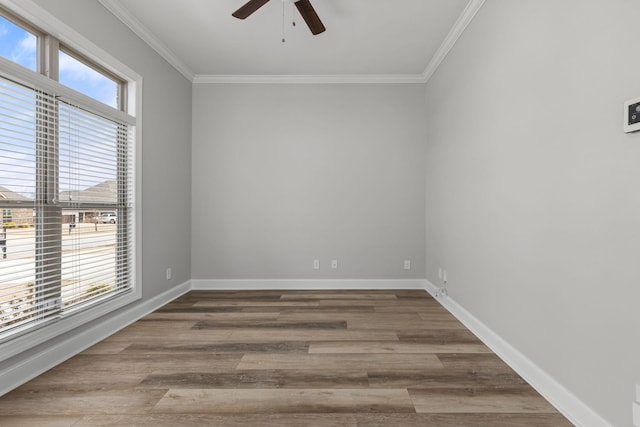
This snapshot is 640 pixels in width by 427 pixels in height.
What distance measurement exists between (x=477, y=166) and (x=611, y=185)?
137 centimetres

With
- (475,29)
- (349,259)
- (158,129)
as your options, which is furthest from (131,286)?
(475,29)

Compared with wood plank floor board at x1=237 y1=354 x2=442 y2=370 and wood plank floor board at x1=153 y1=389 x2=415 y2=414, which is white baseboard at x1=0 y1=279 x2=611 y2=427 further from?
wood plank floor board at x1=153 y1=389 x2=415 y2=414

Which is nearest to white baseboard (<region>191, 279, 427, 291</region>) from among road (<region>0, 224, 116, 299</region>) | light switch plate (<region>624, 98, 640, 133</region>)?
road (<region>0, 224, 116, 299</region>)

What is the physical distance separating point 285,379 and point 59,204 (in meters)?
1.97

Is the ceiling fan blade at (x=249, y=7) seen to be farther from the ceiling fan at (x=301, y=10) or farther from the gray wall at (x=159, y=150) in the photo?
the gray wall at (x=159, y=150)

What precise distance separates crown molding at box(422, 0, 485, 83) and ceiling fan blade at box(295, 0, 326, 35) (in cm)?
127

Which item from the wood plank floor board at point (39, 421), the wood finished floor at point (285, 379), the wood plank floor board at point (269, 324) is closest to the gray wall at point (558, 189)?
the wood finished floor at point (285, 379)

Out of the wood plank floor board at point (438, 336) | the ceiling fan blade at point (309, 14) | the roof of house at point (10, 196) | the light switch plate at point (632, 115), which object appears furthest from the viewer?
the wood plank floor board at point (438, 336)

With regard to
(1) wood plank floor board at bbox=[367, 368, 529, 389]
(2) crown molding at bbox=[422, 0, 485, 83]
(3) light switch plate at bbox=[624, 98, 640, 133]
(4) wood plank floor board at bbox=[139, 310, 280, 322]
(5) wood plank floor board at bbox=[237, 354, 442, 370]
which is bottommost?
(1) wood plank floor board at bbox=[367, 368, 529, 389]

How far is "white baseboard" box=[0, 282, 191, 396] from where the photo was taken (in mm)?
1966

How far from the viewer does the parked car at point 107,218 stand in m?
2.77

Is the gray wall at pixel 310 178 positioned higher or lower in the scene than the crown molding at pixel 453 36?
lower

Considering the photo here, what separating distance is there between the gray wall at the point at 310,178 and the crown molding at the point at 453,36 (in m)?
0.37

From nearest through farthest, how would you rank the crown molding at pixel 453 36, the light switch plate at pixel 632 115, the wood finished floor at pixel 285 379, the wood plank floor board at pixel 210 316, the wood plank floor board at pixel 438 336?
1. the light switch plate at pixel 632 115
2. the wood finished floor at pixel 285 379
3. the wood plank floor board at pixel 438 336
4. the crown molding at pixel 453 36
5. the wood plank floor board at pixel 210 316
